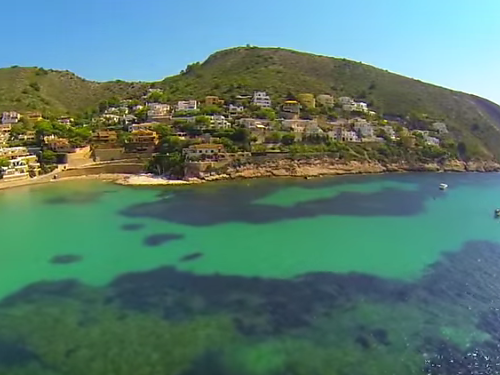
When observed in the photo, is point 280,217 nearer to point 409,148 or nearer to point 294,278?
point 294,278

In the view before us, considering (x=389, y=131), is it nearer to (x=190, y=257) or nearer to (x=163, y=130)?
(x=163, y=130)

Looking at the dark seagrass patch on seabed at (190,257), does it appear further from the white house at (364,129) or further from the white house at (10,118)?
the white house at (10,118)

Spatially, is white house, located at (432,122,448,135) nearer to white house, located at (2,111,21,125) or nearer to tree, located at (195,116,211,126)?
tree, located at (195,116,211,126)

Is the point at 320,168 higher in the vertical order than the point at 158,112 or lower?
lower

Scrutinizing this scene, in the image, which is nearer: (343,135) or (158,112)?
(343,135)

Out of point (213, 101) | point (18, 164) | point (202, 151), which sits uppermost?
point (213, 101)

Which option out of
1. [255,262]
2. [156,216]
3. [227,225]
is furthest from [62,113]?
[255,262]

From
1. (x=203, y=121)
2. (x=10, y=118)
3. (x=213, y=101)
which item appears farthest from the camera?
(x=213, y=101)

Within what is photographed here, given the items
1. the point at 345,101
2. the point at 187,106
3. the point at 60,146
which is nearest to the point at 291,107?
the point at 345,101
